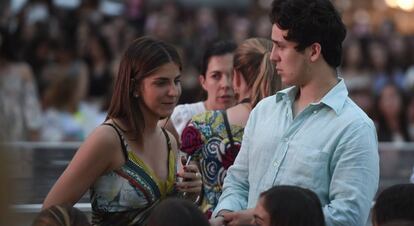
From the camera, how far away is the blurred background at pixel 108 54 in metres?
12.0

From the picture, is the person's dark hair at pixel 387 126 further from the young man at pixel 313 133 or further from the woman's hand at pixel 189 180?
the young man at pixel 313 133

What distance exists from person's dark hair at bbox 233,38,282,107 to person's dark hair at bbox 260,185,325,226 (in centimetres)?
144

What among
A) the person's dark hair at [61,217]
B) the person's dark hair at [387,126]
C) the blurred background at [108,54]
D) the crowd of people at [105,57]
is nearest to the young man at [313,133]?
the person's dark hair at [61,217]

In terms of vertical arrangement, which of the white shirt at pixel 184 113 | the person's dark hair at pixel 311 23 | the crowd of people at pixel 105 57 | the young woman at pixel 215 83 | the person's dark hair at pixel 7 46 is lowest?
the crowd of people at pixel 105 57

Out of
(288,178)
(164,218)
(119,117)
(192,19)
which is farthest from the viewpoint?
(192,19)

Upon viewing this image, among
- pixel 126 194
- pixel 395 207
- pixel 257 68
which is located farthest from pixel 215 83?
pixel 395 207

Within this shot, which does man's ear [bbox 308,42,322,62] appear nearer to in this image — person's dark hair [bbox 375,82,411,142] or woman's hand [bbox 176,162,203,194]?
woman's hand [bbox 176,162,203,194]

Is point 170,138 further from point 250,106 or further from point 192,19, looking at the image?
point 192,19

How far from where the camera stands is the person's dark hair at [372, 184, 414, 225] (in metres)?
4.36

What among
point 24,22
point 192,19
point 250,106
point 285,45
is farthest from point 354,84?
point 285,45

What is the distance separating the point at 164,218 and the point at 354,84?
10.5m

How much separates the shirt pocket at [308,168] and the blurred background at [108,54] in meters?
5.76

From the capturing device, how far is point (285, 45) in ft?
15.4

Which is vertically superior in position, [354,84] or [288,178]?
[288,178]
